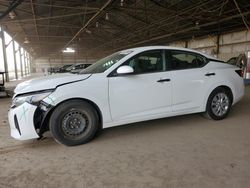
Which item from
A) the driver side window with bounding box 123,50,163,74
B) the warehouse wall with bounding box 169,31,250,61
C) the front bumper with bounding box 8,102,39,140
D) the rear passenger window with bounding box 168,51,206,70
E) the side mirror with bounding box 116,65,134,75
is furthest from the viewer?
the warehouse wall with bounding box 169,31,250,61

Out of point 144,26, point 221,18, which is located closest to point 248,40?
point 221,18

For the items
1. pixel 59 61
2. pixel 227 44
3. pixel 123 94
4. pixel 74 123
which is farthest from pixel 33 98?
pixel 59 61

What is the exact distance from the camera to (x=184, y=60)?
358 centimetres

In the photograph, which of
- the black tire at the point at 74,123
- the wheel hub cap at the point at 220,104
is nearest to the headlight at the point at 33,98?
the black tire at the point at 74,123

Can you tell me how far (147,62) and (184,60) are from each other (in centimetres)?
75

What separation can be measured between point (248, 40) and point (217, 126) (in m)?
12.1

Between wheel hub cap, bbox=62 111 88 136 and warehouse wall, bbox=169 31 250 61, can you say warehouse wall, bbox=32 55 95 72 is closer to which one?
warehouse wall, bbox=169 31 250 61

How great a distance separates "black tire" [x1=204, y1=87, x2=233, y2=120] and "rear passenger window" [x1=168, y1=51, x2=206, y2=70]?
0.61m

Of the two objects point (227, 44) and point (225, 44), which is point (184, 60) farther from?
point (225, 44)

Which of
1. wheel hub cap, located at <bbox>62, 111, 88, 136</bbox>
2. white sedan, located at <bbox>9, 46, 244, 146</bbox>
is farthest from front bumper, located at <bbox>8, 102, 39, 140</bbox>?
wheel hub cap, located at <bbox>62, 111, 88, 136</bbox>

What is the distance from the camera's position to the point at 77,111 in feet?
9.36

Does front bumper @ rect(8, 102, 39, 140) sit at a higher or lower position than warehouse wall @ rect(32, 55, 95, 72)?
lower

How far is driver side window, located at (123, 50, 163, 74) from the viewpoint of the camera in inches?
126

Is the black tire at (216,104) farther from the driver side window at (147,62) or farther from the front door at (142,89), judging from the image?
the driver side window at (147,62)
